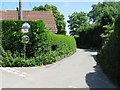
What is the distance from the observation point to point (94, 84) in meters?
7.96

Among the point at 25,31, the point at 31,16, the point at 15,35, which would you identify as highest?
the point at 31,16

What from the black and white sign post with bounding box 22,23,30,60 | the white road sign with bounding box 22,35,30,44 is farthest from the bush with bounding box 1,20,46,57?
Answer: the white road sign with bounding box 22,35,30,44

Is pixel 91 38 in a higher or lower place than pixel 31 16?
lower

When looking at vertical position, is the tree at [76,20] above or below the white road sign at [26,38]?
above

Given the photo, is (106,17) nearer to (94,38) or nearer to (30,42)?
(94,38)

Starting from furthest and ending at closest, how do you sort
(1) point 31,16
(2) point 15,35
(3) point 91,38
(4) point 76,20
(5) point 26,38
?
(4) point 76,20 < (3) point 91,38 < (1) point 31,16 < (2) point 15,35 < (5) point 26,38

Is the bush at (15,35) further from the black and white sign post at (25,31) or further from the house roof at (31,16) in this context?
the house roof at (31,16)

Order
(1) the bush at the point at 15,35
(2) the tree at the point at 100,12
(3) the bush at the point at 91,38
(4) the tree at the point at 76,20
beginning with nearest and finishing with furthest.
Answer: (1) the bush at the point at 15,35 < (2) the tree at the point at 100,12 < (3) the bush at the point at 91,38 < (4) the tree at the point at 76,20

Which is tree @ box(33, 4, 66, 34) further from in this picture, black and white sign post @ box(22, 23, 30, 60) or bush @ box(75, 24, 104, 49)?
black and white sign post @ box(22, 23, 30, 60)

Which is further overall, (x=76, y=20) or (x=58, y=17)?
(x=76, y=20)

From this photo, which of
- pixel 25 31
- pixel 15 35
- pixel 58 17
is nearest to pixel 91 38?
pixel 58 17

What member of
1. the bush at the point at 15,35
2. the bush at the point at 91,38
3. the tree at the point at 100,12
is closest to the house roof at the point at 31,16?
the bush at the point at 15,35

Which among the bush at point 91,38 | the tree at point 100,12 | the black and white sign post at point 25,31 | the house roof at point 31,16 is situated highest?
the tree at point 100,12

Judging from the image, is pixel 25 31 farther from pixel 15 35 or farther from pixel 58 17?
pixel 58 17
